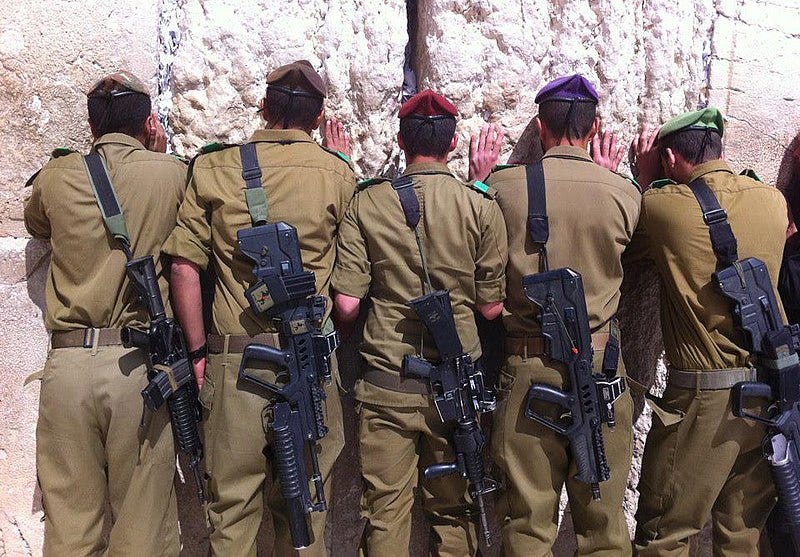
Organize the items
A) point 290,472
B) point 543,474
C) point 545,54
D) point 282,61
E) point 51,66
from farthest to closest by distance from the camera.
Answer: point 545,54 → point 282,61 → point 51,66 → point 543,474 → point 290,472

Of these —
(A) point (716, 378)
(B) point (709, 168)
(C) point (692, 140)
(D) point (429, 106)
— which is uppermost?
(D) point (429, 106)

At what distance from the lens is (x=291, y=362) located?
2807mm

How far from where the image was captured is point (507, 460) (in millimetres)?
2992

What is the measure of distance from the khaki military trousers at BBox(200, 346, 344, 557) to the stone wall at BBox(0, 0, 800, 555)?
681 millimetres

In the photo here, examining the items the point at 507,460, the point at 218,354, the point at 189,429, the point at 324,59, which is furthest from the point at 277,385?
the point at 324,59

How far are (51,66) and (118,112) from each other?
574mm

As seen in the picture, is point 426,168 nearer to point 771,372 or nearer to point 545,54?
point 545,54

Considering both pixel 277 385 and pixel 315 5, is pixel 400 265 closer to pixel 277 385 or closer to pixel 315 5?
pixel 277 385

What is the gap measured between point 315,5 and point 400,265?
1.54 meters

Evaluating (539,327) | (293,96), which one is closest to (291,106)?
(293,96)

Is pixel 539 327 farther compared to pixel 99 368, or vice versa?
pixel 539 327

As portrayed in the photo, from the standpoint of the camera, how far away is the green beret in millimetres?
3189

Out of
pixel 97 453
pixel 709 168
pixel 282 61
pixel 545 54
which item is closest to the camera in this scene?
pixel 97 453

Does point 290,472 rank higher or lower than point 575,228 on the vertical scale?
lower
